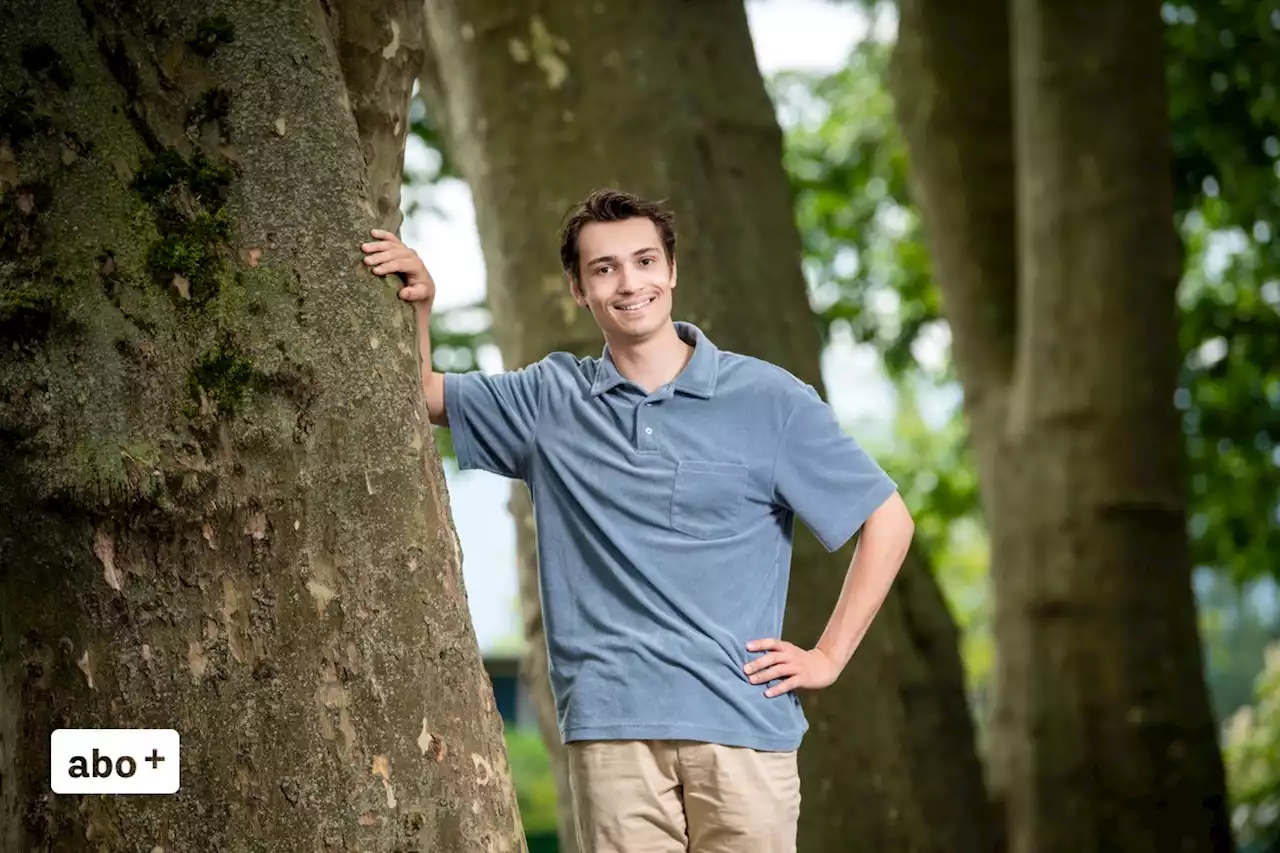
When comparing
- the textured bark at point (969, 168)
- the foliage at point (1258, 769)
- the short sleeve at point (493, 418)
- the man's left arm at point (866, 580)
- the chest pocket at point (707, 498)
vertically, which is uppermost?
the textured bark at point (969, 168)

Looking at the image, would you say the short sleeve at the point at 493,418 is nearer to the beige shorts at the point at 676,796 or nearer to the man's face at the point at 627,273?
the man's face at the point at 627,273

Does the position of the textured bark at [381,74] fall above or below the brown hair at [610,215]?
above

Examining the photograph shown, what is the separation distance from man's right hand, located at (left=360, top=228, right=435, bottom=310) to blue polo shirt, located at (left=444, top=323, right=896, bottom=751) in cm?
25

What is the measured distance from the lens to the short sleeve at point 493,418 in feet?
9.00

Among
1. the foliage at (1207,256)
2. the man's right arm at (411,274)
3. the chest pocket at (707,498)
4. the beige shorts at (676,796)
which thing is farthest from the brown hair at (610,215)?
the foliage at (1207,256)

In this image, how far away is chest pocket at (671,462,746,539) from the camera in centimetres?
260

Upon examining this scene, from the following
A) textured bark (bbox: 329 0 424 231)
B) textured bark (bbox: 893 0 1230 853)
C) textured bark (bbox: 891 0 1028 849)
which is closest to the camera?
textured bark (bbox: 329 0 424 231)

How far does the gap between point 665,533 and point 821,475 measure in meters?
0.28

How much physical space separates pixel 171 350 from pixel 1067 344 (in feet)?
14.0

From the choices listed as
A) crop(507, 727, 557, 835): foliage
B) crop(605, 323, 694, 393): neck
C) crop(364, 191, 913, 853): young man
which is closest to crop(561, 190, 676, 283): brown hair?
crop(364, 191, 913, 853): young man

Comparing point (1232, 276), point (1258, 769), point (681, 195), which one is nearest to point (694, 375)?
point (681, 195)

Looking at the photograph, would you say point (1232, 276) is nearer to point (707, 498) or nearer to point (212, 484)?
point (707, 498)

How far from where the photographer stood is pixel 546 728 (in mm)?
4543

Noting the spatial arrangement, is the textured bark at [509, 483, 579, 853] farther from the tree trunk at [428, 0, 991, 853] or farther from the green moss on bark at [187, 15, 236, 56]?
the green moss on bark at [187, 15, 236, 56]
